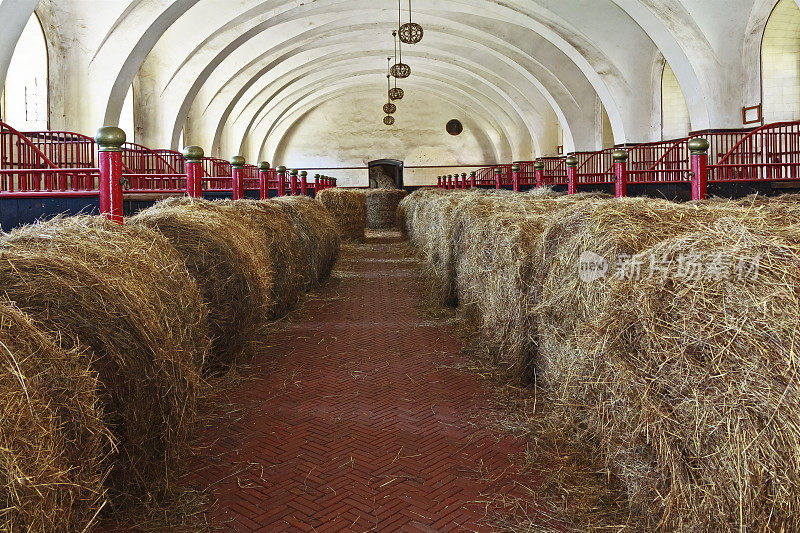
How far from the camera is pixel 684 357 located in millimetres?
1979

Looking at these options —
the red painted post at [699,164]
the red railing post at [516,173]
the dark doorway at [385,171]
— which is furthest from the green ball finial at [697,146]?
the dark doorway at [385,171]

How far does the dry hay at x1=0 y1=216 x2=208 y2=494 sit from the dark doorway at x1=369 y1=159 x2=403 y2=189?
35689mm

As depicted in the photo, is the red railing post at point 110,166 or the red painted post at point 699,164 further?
the red painted post at point 699,164

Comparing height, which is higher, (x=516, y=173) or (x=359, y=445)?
(x=516, y=173)

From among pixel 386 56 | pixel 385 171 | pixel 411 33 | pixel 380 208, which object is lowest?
pixel 380 208

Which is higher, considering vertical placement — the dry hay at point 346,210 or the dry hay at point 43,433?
the dry hay at point 346,210

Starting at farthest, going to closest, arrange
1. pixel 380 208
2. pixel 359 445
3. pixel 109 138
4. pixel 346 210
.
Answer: pixel 380 208 < pixel 346 210 < pixel 109 138 < pixel 359 445

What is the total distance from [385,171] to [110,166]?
115 ft

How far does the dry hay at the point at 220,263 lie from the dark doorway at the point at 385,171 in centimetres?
3357

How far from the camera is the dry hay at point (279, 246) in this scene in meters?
5.85

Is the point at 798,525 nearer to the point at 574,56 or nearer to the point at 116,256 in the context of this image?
the point at 116,256

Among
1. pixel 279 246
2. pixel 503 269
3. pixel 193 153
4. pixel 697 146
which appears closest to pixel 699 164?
pixel 697 146

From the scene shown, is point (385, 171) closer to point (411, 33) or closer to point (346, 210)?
point (411, 33)

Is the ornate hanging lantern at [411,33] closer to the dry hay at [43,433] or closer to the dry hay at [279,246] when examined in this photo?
the dry hay at [279,246]
